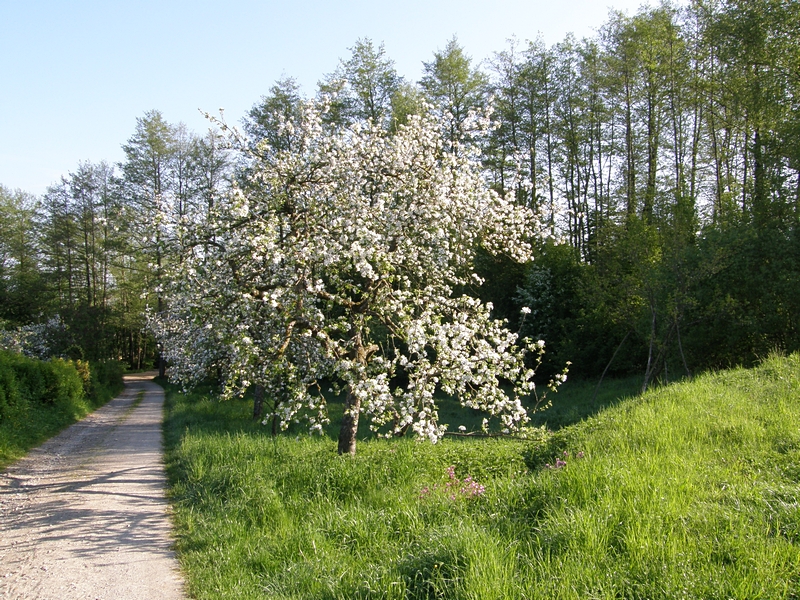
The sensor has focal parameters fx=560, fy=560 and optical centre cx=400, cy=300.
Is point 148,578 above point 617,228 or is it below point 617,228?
below

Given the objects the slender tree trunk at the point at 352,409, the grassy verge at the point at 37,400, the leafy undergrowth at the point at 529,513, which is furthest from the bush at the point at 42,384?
the slender tree trunk at the point at 352,409

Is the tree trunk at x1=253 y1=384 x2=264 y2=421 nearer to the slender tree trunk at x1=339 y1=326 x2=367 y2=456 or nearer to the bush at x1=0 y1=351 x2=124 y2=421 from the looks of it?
the bush at x1=0 y1=351 x2=124 y2=421

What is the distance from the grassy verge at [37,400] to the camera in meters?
12.8

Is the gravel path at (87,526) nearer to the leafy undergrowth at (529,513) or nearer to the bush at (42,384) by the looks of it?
the leafy undergrowth at (529,513)

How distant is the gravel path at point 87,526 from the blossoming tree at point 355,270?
2085 millimetres

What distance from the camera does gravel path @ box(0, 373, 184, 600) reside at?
5.14 metres

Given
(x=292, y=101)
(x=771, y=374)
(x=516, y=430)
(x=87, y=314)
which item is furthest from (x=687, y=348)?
(x=87, y=314)

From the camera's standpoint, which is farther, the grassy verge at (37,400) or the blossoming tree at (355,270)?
the grassy verge at (37,400)

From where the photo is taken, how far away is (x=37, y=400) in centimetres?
1716

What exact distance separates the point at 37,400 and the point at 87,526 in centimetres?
1259

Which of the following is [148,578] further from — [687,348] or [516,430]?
[687,348]

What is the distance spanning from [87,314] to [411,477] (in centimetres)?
3087

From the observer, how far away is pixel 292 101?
2714 centimetres

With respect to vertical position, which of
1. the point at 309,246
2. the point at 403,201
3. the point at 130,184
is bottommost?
the point at 309,246
